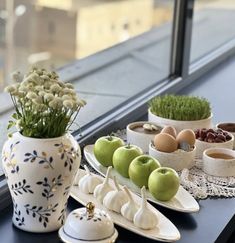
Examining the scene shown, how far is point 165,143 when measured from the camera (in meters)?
1.54

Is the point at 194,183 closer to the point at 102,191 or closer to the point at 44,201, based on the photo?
the point at 102,191

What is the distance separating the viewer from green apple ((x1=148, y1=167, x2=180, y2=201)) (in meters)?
1.36

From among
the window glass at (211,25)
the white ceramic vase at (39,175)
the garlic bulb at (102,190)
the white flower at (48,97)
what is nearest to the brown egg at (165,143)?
the garlic bulb at (102,190)

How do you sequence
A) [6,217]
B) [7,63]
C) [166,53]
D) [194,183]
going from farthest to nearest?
[166,53] → [7,63] → [194,183] → [6,217]

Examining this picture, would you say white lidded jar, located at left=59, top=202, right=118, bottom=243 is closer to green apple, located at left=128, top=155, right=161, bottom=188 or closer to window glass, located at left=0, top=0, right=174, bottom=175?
green apple, located at left=128, top=155, right=161, bottom=188

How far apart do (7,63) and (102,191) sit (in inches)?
18.3

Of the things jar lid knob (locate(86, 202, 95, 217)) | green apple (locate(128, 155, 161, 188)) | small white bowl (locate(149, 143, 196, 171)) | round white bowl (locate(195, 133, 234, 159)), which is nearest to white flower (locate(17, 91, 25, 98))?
jar lid knob (locate(86, 202, 95, 217))

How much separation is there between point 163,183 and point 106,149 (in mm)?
207

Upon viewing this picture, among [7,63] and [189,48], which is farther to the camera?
[189,48]

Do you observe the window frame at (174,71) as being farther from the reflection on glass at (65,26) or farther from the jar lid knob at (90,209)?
the jar lid knob at (90,209)

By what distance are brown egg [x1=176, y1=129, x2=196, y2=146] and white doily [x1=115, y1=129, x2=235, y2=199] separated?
0.23 feet

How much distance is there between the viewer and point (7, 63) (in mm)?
1632

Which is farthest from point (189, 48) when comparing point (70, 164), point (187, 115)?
point (70, 164)

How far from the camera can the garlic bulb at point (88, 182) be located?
1392mm
